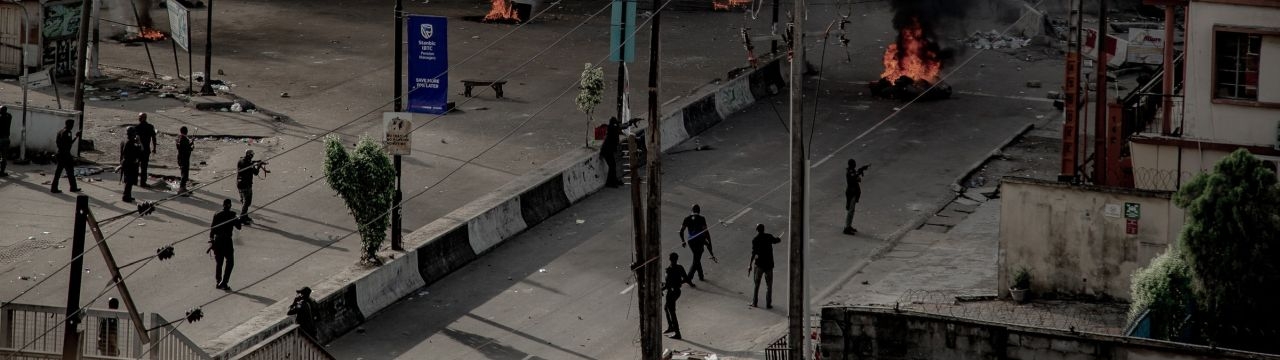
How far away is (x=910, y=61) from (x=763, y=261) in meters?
15.2

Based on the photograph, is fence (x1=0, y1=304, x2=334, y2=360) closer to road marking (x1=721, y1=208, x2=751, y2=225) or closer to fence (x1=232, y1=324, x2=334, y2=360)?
fence (x1=232, y1=324, x2=334, y2=360)

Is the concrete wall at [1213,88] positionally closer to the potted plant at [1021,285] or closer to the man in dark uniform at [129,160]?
the potted plant at [1021,285]

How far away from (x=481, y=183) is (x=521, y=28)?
15.1 metres

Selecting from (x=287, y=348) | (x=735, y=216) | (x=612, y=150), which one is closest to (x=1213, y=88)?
(x=735, y=216)

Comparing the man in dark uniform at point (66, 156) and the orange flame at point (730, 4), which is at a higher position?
the orange flame at point (730, 4)

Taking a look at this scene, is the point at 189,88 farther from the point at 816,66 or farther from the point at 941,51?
the point at 941,51

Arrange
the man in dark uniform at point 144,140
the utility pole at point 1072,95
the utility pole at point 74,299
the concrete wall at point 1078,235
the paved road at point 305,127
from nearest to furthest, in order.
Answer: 1. the utility pole at point 74,299
2. the concrete wall at point 1078,235
3. the paved road at point 305,127
4. the utility pole at point 1072,95
5. the man in dark uniform at point 144,140

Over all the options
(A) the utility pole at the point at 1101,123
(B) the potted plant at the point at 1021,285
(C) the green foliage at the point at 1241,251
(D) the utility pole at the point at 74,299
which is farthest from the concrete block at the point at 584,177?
(D) the utility pole at the point at 74,299

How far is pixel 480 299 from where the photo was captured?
26.2m

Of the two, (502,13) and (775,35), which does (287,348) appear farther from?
(502,13)

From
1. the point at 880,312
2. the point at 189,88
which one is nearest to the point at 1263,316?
the point at 880,312

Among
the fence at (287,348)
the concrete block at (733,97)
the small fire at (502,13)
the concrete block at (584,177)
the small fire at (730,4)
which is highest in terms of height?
the small fire at (730,4)

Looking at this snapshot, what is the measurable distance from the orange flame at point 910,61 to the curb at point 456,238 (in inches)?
197

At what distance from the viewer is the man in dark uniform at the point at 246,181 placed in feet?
90.6
